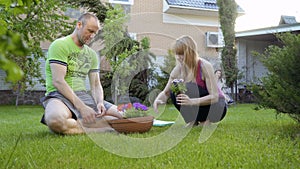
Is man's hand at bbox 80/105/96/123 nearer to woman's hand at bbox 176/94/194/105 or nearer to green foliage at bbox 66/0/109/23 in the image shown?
woman's hand at bbox 176/94/194/105

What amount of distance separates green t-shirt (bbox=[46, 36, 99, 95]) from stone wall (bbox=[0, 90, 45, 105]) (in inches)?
306

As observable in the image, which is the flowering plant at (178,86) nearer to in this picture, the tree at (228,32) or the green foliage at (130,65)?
the green foliage at (130,65)

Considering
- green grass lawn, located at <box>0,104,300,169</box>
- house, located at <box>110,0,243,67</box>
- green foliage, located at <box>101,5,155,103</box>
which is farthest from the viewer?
house, located at <box>110,0,243,67</box>

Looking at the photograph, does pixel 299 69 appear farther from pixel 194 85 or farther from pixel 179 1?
pixel 179 1

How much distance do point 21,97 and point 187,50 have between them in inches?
332

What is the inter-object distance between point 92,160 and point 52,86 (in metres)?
1.43

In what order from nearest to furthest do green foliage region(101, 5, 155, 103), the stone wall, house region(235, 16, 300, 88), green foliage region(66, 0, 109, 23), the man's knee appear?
1. the man's knee
2. green foliage region(101, 5, 155, 103)
3. green foliage region(66, 0, 109, 23)
4. the stone wall
5. house region(235, 16, 300, 88)

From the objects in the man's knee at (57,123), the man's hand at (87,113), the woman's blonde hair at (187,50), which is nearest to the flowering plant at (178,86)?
the woman's blonde hair at (187,50)

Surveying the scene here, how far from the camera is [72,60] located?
10.3 ft

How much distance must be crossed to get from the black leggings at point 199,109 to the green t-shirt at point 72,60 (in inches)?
34.9

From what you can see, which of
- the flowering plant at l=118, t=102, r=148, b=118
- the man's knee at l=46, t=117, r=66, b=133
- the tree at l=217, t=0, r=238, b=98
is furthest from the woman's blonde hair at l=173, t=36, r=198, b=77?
the tree at l=217, t=0, r=238, b=98

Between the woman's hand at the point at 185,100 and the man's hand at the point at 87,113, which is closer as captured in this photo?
the man's hand at the point at 87,113

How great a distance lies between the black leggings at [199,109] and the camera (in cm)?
348

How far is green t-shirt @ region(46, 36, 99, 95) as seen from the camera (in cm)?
307
